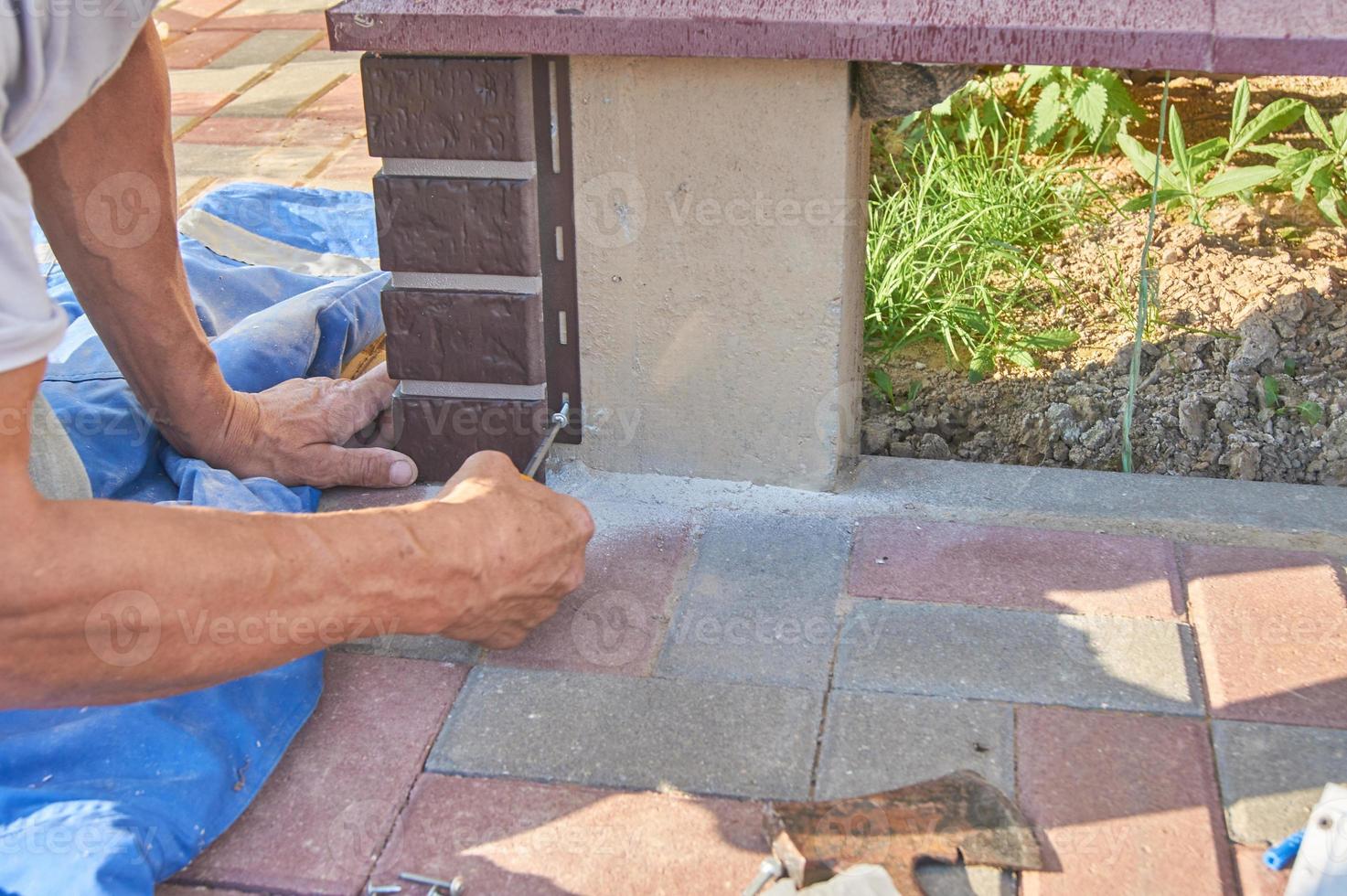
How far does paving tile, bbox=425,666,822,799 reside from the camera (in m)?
1.94

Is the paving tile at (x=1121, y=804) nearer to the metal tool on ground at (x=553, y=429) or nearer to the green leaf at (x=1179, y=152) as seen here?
the metal tool on ground at (x=553, y=429)

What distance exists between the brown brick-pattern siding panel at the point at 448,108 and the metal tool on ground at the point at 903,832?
1225 millimetres

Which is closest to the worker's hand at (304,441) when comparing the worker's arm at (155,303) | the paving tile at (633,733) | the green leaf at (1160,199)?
the worker's arm at (155,303)

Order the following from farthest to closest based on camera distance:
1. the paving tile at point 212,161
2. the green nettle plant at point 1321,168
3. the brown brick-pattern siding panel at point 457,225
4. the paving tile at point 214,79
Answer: the paving tile at point 214,79 < the paving tile at point 212,161 < the green nettle plant at point 1321,168 < the brown brick-pattern siding panel at point 457,225

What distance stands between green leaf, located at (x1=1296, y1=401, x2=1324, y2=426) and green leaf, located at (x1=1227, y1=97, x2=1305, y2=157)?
3.17 feet

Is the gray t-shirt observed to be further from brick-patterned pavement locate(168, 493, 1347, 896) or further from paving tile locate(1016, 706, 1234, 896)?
paving tile locate(1016, 706, 1234, 896)

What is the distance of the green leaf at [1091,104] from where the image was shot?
3.69 meters

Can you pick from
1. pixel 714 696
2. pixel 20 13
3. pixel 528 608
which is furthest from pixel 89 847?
pixel 20 13

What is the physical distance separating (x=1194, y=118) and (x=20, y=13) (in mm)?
3606

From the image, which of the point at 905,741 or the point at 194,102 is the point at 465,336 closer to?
the point at 905,741

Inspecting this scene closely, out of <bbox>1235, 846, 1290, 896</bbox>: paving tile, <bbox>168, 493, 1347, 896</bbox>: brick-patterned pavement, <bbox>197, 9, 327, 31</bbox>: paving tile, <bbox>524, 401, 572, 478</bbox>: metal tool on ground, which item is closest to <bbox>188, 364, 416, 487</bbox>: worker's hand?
<bbox>524, 401, 572, 478</bbox>: metal tool on ground

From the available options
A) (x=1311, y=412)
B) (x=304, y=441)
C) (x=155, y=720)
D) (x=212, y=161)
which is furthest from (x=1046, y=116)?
(x=155, y=720)

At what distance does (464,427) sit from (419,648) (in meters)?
0.54

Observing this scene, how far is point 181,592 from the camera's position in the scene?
1.54m
